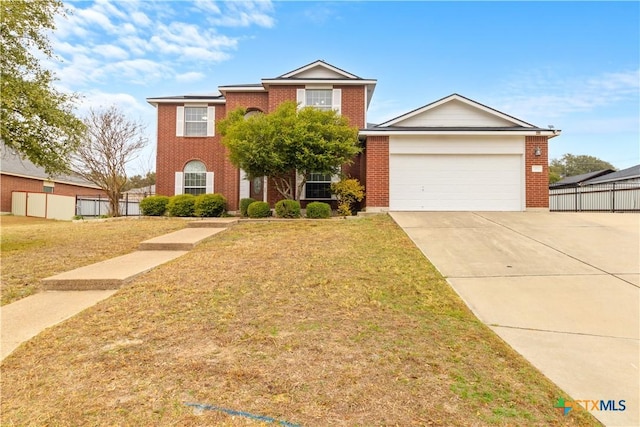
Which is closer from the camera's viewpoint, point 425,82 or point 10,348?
point 10,348

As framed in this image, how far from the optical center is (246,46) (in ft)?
49.7

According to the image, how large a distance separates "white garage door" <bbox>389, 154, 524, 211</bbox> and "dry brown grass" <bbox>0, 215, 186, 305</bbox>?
8.43m

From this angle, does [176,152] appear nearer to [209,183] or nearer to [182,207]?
[209,183]

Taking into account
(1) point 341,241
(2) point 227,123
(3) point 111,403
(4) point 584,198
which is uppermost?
(2) point 227,123

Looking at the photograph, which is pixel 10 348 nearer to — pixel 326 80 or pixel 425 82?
pixel 326 80

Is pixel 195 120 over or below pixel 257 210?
over

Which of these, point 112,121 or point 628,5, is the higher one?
point 628,5

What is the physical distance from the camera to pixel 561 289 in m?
5.27

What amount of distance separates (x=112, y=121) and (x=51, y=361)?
18229 millimetres

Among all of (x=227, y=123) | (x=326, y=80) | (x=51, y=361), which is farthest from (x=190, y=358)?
(x=326, y=80)

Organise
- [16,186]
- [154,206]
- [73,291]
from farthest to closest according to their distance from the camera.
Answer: [16,186]
[154,206]
[73,291]

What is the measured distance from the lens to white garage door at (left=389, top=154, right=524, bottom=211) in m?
13.2

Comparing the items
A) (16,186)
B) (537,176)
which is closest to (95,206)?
(16,186)

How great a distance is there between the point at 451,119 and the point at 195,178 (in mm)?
12117
